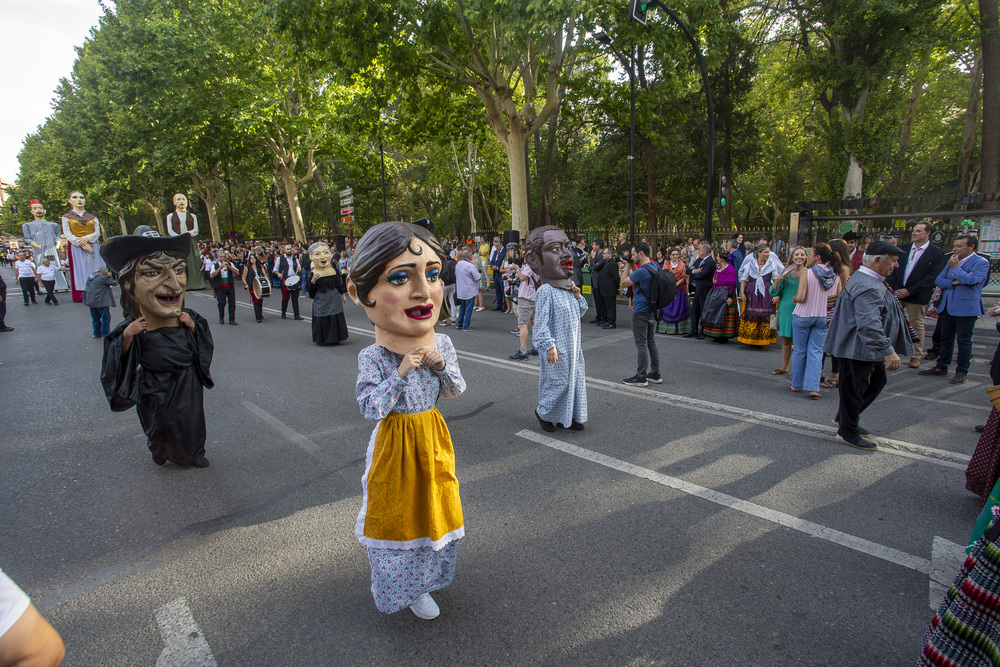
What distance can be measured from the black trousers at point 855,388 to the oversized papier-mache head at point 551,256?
2.45 metres

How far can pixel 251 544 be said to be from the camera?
3.50m

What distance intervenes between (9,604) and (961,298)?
862 cm

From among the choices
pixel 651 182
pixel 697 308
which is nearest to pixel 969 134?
pixel 651 182

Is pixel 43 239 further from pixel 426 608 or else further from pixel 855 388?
pixel 855 388

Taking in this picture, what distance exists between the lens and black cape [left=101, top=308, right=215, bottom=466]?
439cm

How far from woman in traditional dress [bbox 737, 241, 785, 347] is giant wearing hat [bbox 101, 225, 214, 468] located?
24.7ft

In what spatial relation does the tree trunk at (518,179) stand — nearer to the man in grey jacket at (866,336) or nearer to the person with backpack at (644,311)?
the person with backpack at (644,311)

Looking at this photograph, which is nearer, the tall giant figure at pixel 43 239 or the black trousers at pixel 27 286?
the black trousers at pixel 27 286

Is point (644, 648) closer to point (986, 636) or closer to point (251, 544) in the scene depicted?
point (986, 636)

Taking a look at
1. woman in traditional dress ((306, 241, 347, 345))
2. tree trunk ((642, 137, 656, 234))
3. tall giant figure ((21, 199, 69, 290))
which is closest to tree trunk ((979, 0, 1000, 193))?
tree trunk ((642, 137, 656, 234))

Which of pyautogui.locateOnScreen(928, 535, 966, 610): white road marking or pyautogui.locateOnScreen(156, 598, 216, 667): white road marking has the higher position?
pyautogui.locateOnScreen(928, 535, 966, 610): white road marking

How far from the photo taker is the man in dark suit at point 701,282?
9906 mm

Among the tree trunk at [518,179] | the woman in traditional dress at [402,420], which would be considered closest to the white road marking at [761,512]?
the woman in traditional dress at [402,420]

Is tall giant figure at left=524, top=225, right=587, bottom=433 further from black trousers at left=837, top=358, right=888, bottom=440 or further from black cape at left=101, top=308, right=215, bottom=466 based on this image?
black cape at left=101, top=308, right=215, bottom=466
